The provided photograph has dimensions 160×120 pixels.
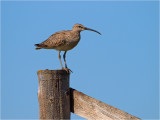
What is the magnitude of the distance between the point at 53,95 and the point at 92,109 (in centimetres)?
63

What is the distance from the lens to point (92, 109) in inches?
144

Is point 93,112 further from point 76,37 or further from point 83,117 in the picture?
point 76,37

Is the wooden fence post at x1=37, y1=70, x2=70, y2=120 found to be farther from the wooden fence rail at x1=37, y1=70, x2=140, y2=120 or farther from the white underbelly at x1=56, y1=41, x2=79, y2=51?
the white underbelly at x1=56, y1=41, x2=79, y2=51

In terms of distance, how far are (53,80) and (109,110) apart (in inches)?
37.1

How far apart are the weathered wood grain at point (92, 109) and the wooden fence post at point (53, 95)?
0.58 feet

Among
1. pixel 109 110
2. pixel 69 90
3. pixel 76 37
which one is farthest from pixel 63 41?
pixel 109 110

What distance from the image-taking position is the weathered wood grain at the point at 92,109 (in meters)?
3.45

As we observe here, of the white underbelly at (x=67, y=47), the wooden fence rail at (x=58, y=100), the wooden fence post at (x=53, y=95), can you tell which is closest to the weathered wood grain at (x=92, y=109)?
the wooden fence rail at (x=58, y=100)

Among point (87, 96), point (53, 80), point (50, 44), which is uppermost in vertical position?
point (50, 44)

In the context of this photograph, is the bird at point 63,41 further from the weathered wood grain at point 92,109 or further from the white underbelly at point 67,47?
the weathered wood grain at point 92,109

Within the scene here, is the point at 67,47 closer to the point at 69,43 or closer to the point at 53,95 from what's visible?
the point at 69,43

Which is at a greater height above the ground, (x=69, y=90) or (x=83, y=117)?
(x=69, y=90)

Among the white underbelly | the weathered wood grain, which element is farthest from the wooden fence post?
the white underbelly

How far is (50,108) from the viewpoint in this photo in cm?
367
